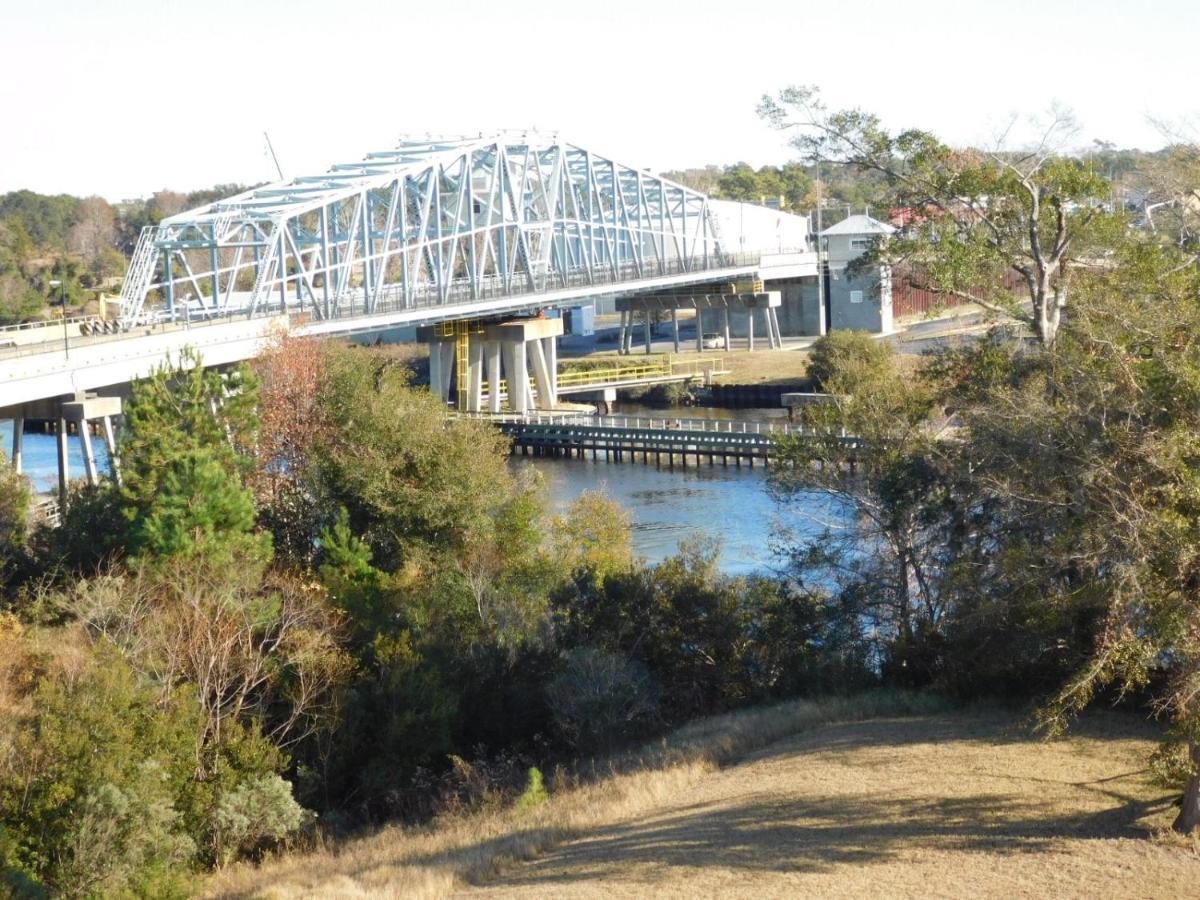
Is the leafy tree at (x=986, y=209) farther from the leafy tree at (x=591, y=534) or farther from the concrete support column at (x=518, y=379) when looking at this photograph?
the concrete support column at (x=518, y=379)

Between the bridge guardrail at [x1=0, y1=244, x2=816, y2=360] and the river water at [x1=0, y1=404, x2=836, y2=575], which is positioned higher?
the bridge guardrail at [x1=0, y1=244, x2=816, y2=360]

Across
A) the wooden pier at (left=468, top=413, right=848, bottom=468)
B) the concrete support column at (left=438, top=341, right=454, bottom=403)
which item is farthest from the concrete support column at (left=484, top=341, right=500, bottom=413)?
the wooden pier at (left=468, top=413, right=848, bottom=468)

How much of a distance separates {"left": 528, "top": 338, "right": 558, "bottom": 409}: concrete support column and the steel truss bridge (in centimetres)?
303

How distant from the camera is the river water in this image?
4103 cm

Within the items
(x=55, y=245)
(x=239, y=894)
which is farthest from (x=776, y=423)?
(x=55, y=245)

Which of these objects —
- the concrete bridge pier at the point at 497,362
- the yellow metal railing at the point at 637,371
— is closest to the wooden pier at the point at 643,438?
the concrete bridge pier at the point at 497,362

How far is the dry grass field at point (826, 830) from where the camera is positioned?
14234 mm

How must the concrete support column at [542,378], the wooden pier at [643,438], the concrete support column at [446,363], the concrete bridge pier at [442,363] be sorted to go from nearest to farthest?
the wooden pier at [643,438] < the concrete bridge pier at [442,363] < the concrete support column at [446,363] < the concrete support column at [542,378]

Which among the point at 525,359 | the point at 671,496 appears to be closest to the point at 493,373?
the point at 525,359

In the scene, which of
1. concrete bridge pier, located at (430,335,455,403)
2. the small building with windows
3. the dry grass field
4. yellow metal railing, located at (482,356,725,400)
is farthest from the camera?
the small building with windows

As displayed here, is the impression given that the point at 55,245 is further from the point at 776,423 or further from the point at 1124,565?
the point at 1124,565

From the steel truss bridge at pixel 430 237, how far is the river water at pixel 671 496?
849 cm

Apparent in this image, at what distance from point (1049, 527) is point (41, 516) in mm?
29441

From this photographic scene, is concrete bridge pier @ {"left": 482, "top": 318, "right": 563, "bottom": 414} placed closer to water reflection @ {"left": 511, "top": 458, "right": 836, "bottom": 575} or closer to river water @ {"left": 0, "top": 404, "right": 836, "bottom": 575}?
water reflection @ {"left": 511, "top": 458, "right": 836, "bottom": 575}
